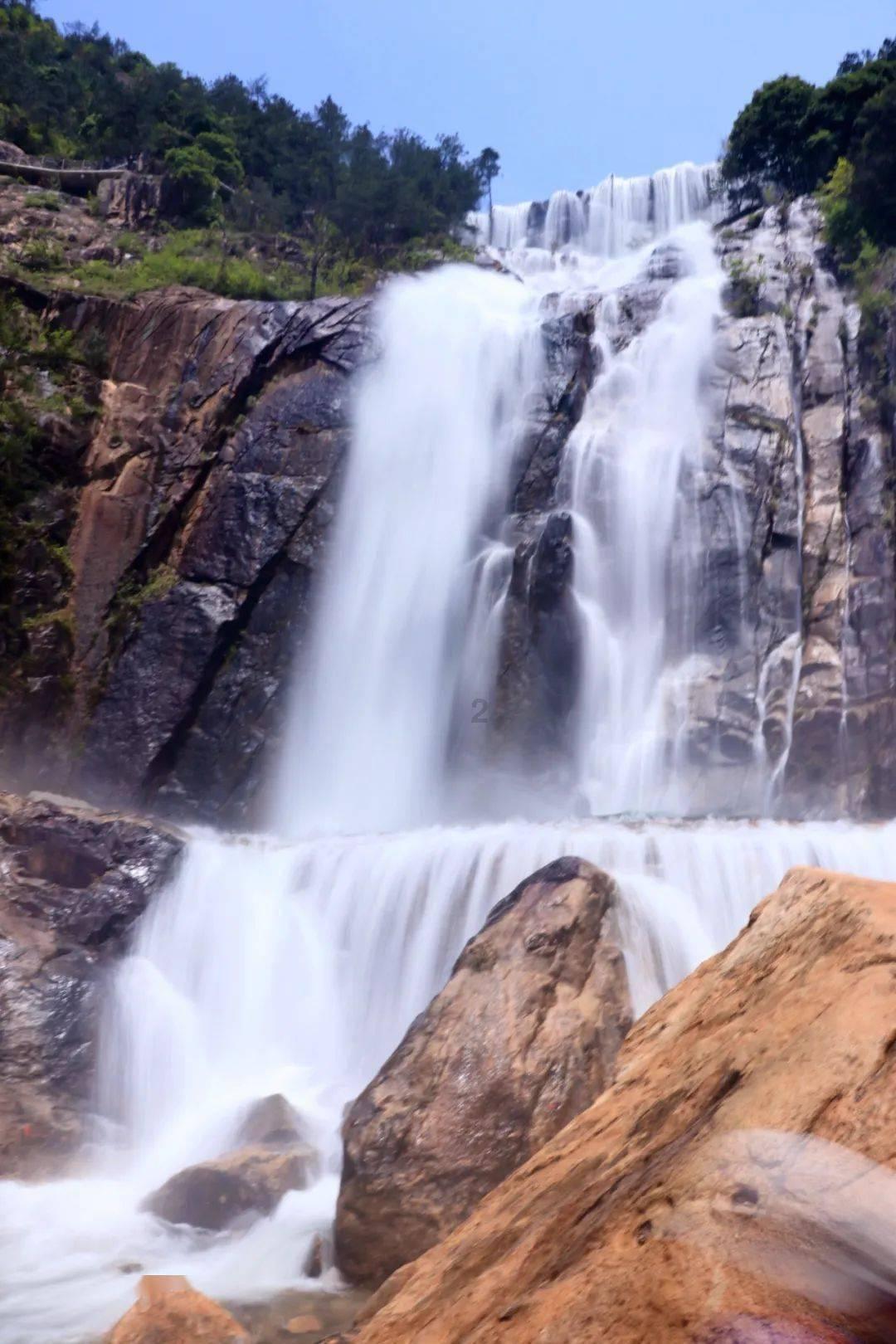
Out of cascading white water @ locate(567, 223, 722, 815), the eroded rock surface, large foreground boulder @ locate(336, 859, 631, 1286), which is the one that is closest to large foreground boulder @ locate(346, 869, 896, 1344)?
large foreground boulder @ locate(336, 859, 631, 1286)

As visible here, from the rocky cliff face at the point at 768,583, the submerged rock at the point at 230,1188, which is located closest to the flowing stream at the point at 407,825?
the submerged rock at the point at 230,1188

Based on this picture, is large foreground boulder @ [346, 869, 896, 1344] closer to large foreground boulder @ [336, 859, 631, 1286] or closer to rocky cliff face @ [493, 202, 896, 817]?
large foreground boulder @ [336, 859, 631, 1286]

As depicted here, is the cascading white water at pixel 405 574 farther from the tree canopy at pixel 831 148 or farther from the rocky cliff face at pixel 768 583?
the tree canopy at pixel 831 148

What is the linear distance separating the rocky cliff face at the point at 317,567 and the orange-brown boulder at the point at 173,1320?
11.2 m

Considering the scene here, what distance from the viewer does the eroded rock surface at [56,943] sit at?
9555mm

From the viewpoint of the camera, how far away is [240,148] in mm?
34438

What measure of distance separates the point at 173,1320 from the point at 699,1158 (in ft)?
12.9

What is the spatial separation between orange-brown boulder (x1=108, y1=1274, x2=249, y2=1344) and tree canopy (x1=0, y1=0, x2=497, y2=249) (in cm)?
2812

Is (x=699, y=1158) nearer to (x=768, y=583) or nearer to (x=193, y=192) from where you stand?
(x=768, y=583)

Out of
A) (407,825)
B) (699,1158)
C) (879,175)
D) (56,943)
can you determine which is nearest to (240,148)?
(879,175)

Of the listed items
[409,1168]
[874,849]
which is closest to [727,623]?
[874,849]

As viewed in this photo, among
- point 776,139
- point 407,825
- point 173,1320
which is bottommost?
point 173,1320

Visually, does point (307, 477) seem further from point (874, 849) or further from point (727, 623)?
point (874, 849)

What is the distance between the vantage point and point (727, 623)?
17.2 m
